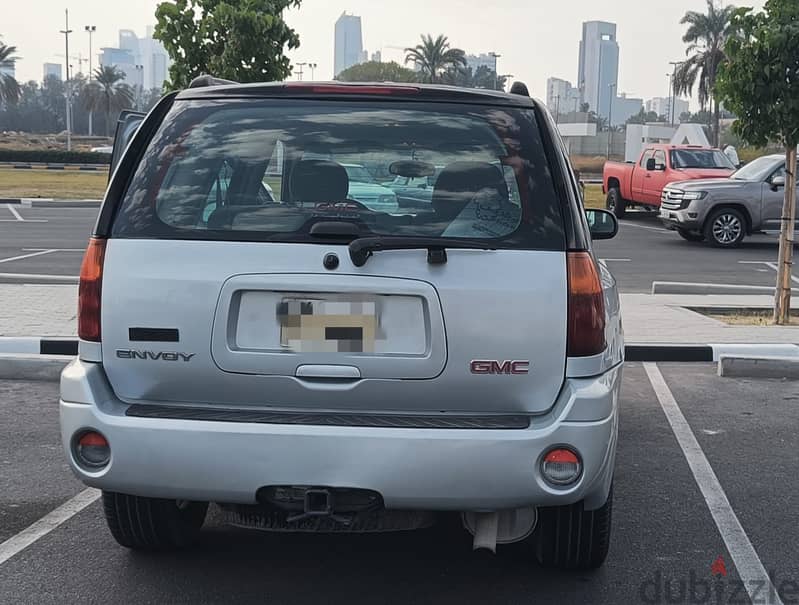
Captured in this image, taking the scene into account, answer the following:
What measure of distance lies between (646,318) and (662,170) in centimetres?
1446

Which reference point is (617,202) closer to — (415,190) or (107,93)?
(415,190)

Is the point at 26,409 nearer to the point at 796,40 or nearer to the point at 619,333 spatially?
the point at 619,333

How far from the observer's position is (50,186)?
1425 inches

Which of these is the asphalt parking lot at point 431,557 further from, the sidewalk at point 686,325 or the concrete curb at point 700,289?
the concrete curb at point 700,289

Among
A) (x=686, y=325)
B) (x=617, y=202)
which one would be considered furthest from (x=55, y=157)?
(x=686, y=325)

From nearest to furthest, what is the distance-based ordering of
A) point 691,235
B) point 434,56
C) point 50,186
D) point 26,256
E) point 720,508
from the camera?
point 720,508
point 26,256
point 691,235
point 50,186
point 434,56

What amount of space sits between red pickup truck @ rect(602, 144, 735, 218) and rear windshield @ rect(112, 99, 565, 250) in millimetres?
20715

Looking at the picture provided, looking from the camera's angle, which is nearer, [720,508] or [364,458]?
[364,458]

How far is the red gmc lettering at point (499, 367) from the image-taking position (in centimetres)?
363

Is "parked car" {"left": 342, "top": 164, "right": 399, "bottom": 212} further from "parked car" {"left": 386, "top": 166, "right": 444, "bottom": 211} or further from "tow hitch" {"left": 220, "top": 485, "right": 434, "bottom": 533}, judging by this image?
"tow hitch" {"left": 220, "top": 485, "right": 434, "bottom": 533}

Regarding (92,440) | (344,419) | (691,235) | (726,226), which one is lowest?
(691,235)

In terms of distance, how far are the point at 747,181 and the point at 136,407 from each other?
60.8 feet

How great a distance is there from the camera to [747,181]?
20609 mm

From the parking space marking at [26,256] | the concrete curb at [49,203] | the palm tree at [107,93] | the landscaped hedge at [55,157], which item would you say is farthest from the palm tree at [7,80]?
the parking space marking at [26,256]
